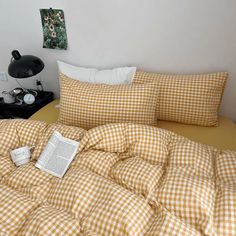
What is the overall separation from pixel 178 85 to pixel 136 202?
36.9 inches

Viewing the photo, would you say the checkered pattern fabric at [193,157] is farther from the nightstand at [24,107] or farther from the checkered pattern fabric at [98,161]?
the nightstand at [24,107]

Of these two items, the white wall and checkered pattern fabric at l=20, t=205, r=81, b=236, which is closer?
checkered pattern fabric at l=20, t=205, r=81, b=236

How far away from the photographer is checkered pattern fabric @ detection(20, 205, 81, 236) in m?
0.90

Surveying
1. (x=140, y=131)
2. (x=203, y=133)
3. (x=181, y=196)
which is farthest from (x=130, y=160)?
(x=203, y=133)

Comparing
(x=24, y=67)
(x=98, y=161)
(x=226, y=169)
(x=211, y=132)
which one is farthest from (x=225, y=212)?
(x=24, y=67)

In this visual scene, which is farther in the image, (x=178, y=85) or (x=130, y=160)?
(x=178, y=85)

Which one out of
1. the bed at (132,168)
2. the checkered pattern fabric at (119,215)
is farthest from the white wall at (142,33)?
the checkered pattern fabric at (119,215)

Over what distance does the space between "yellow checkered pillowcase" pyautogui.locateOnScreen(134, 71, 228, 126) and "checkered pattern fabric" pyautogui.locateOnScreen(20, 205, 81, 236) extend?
1014 millimetres

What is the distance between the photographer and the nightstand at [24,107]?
212cm

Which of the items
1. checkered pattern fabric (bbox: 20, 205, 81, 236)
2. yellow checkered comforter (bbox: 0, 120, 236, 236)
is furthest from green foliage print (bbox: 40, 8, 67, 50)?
checkered pattern fabric (bbox: 20, 205, 81, 236)

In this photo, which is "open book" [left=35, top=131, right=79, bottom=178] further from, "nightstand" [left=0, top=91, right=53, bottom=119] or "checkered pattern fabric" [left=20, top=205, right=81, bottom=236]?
"nightstand" [left=0, top=91, right=53, bottom=119]

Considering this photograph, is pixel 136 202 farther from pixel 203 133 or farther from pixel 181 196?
pixel 203 133

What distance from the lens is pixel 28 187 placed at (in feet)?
3.75

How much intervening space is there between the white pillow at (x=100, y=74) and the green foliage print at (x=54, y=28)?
0.21 meters
